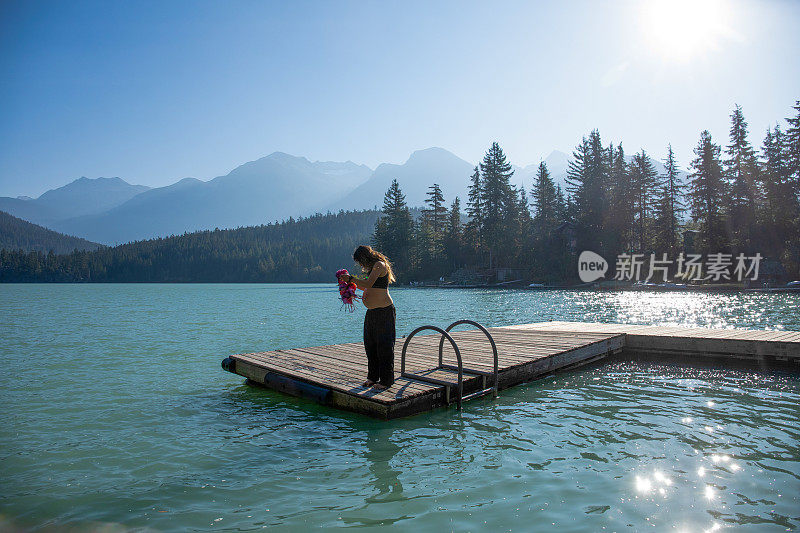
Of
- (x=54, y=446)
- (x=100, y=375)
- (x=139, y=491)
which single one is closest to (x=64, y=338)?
(x=100, y=375)

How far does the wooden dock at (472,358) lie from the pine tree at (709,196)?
5742 cm

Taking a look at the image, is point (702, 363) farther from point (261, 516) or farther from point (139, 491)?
point (139, 491)

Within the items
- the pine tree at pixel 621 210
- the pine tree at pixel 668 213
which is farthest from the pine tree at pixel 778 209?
the pine tree at pixel 621 210

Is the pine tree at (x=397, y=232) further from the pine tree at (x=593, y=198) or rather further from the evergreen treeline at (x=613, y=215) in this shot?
the pine tree at (x=593, y=198)

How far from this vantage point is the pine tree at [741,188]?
6144 cm

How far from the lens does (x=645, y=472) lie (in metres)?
6.04

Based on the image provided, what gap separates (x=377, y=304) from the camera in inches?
319

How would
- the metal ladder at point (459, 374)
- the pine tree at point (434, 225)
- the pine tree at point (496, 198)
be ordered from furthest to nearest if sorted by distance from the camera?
the pine tree at point (434, 225) < the pine tree at point (496, 198) < the metal ladder at point (459, 374)

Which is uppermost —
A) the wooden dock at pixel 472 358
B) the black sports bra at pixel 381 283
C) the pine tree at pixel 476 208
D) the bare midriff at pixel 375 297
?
the pine tree at pixel 476 208

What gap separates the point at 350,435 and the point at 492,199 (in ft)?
288

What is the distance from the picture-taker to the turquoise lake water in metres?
5.14

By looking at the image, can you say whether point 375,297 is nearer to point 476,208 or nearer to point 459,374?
point 459,374

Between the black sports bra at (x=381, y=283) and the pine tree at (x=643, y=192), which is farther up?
the pine tree at (x=643, y=192)

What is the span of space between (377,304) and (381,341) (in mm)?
644
